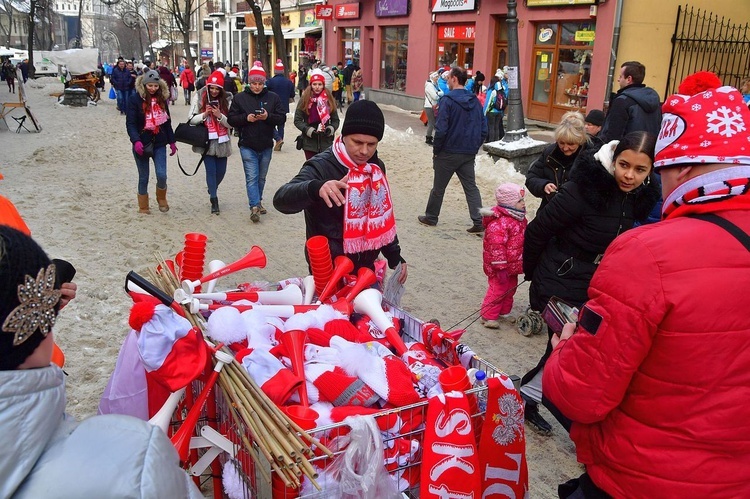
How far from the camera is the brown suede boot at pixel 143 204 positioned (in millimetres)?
8750

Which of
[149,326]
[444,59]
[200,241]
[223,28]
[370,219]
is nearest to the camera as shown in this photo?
[149,326]

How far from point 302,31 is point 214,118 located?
29383 mm

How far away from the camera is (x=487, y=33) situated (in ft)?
64.1

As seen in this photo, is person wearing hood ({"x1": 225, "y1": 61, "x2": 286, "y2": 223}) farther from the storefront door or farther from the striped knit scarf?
the storefront door

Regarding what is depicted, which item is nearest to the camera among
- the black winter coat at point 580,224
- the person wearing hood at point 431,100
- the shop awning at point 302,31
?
the black winter coat at point 580,224

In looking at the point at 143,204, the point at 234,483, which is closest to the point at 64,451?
the point at 234,483

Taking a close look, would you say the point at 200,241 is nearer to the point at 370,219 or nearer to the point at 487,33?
the point at 370,219

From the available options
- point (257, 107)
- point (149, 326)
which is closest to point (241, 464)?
point (149, 326)

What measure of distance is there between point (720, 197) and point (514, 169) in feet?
31.9

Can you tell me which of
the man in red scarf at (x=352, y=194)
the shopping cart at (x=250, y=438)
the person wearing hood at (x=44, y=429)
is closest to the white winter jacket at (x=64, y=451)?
the person wearing hood at (x=44, y=429)

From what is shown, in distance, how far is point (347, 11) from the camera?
28.4 meters

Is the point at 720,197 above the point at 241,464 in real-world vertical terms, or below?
above

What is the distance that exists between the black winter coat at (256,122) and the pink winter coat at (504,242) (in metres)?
3.99

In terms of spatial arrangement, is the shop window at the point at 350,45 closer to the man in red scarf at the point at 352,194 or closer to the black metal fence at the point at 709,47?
the black metal fence at the point at 709,47
